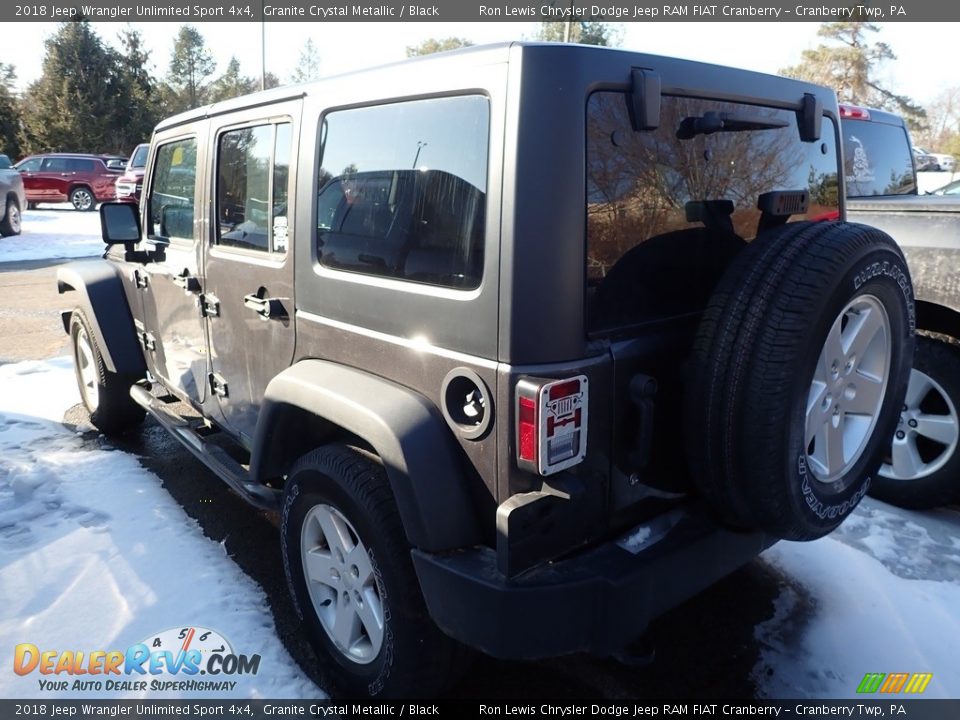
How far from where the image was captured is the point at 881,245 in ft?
7.15

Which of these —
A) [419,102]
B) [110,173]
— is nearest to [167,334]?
[419,102]

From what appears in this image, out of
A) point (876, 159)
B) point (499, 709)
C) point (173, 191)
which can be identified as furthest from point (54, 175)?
point (499, 709)

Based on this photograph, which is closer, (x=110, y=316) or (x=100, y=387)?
(x=110, y=316)

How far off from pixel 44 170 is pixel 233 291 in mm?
23404

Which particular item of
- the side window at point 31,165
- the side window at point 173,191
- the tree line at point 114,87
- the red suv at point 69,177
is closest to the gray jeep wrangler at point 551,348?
the side window at point 173,191

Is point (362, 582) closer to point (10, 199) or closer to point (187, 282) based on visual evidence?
point (187, 282)

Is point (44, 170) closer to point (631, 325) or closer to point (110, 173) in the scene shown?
point (110, 173)

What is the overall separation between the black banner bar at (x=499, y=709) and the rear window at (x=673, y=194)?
54.7 inches

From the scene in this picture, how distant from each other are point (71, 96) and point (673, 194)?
3746 cm

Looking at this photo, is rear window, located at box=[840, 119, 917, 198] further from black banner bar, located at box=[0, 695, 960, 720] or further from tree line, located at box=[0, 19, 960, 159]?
tree line, located at box=[0, 19, 960, 159]

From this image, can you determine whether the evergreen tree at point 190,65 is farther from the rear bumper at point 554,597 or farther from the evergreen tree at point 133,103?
the rear bumper at point 554,597

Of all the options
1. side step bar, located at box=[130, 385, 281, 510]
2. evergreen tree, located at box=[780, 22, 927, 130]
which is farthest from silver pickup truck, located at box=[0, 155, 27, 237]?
evergreen tree, located at box=[780, 22, 927, 130]

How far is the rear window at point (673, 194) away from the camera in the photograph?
6.52 ft

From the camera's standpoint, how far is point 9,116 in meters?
31.2
